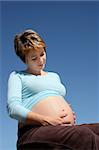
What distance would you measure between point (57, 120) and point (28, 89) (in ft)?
0.54

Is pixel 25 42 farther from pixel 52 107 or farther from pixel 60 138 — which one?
pixel 60 138

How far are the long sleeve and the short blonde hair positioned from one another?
83 mm

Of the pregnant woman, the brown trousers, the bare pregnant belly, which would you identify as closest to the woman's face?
the pregnant woman

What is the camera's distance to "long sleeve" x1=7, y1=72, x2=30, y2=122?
1.18m

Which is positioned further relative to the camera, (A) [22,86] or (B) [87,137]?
(A) [22,86]

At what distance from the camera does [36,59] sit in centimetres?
133

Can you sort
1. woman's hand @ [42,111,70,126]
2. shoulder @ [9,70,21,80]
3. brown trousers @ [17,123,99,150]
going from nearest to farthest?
brown trousers @ [17,123,99,150], woman's hand @ [42,111,70,126], shoulder @ [9,70,21,80]

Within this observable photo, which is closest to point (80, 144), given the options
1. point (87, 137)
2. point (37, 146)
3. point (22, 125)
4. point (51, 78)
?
point (87, 137)

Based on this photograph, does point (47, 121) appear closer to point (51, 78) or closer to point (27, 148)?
point (27, 148)

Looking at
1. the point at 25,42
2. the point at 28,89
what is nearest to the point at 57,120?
the point at 28,89

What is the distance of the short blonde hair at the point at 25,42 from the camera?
133 cm

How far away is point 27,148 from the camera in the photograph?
116 centimetres

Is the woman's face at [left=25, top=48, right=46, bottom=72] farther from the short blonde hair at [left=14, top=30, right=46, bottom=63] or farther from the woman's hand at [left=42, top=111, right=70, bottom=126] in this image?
the woman's hand at [left=42, top=111, right=70, bottom=126]

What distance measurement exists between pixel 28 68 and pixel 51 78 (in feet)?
0.30
